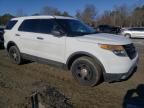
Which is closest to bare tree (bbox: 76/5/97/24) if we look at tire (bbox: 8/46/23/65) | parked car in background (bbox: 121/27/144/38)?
parked car in background (bbox: 121/27/144/38)

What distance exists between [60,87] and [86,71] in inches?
32.1

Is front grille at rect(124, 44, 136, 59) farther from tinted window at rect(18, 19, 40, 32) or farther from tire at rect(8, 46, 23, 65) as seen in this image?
tire at rect(8, 46, 23, 65)

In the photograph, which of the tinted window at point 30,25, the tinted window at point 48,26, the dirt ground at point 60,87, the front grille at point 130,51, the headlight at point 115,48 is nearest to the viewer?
the dirt ground at point 60,87

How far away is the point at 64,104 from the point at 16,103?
1.01m

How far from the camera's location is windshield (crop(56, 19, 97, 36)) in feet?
23.3

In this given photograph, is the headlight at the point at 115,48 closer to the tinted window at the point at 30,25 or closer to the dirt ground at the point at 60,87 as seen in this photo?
the dirt ground at the point at 60,87

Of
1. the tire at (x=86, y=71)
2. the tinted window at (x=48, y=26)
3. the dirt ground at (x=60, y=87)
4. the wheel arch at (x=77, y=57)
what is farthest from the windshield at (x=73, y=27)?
the dirt ground at (x=60, y=87)

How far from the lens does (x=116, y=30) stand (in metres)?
37.2

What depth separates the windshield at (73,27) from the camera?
709 centimetres

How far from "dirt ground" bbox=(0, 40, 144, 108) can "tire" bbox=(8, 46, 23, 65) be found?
0.45 metres

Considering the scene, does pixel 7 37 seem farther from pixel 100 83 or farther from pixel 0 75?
pixel 100 83

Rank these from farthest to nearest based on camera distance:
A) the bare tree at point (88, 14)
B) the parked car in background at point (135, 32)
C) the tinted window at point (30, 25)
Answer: the bare tree at point (88, 14) < the parked car in background at point (135, 32) < the tinted window at point (30, 25)

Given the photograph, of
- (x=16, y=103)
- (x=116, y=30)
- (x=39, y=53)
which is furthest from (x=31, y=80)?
(x=116, y=30)

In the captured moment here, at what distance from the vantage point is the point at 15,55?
29.4 feet
